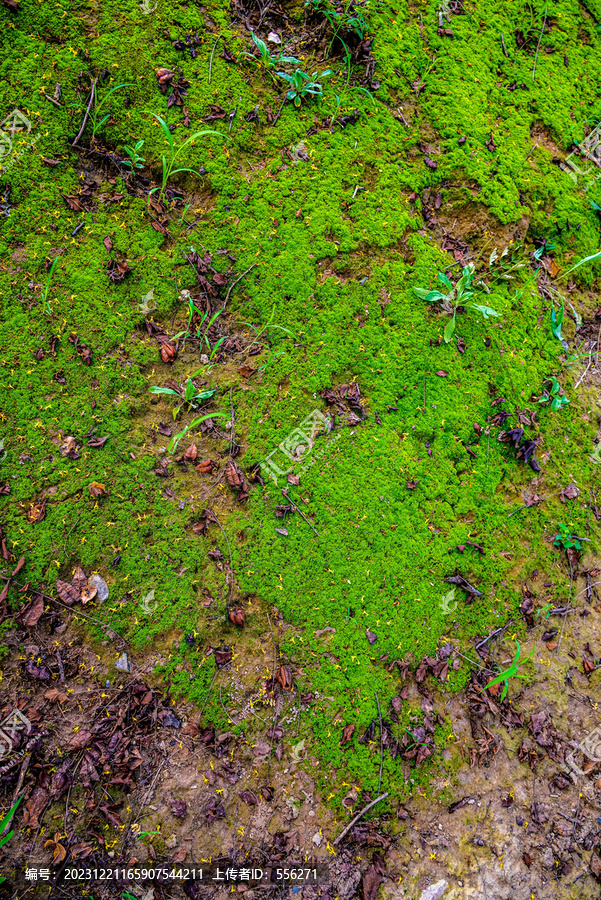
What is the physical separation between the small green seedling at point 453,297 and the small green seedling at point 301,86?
1.90 meters

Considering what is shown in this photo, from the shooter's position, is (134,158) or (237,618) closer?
(237,618)

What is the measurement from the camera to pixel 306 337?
11.4ft

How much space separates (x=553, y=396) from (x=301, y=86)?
3372 millimetres

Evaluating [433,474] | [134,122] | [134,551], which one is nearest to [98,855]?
[134,551]

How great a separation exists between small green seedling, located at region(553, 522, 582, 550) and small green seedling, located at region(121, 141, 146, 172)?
4420 millimetres

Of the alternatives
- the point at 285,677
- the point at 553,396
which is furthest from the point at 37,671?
the point at 553,396

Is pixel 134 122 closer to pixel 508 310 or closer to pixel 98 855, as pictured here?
pixel 508 310

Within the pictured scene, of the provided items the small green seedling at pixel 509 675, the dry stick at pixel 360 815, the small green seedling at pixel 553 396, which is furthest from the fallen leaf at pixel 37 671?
the small green seedling at pixel 553 396

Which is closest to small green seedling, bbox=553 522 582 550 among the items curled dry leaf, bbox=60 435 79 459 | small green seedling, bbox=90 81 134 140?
curled dry leaf, bbox=60 435 79 459

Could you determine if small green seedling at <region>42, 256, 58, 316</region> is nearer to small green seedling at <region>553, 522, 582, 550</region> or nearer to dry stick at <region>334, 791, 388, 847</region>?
dry stick at <region>334, 791, 388, 847</region>

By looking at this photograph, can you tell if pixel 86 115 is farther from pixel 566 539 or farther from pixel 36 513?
pixel 566 539

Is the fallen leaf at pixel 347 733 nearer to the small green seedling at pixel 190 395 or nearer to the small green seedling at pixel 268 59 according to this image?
the small green seedling at pixel 190 395

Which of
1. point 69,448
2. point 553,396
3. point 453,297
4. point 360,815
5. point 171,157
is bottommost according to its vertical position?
point 360,815

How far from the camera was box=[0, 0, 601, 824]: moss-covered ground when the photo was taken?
10.0 ft
